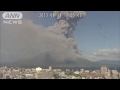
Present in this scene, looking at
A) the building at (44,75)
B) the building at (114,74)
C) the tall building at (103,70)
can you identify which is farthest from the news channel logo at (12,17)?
the building at (114,74)

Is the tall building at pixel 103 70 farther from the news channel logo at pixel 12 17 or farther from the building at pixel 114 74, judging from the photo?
the news channel logo at pixel 12 17

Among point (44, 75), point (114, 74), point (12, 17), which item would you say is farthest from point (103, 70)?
point (12, 17)

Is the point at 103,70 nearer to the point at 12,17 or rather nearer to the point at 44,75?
the point at 44,75

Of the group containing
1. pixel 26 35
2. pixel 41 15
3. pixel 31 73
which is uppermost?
pixel 41 15

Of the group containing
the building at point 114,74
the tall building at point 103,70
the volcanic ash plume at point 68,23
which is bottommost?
the building at point 114,74
